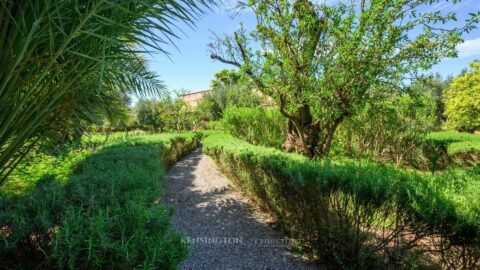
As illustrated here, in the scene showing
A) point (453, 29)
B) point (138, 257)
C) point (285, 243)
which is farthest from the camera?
point (453, 29)

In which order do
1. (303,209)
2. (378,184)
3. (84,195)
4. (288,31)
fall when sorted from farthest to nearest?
(288,31), (303,209), (378,184), (84,195)

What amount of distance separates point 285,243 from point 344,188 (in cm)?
165

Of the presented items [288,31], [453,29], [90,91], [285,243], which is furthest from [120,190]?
[453,29]

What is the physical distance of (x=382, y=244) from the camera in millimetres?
2740

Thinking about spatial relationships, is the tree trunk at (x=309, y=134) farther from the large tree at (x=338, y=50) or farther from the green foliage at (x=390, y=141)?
the green foliage at (x=390, y=141)

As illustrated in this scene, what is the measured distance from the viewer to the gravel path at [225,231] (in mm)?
3533

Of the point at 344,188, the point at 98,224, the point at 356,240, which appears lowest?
the point at 356,240

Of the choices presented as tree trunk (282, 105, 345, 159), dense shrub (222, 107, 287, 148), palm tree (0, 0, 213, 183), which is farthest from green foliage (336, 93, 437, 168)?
palm tree (0, 0, 213, 183)

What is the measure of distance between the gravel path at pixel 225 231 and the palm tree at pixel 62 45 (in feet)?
6.10

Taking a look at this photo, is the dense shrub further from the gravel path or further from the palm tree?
the palm tree

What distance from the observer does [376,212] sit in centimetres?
268

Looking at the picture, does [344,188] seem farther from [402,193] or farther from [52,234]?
[52,234]

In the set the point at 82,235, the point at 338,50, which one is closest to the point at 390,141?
the point at 338,50

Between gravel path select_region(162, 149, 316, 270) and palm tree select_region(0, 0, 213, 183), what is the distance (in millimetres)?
1860
